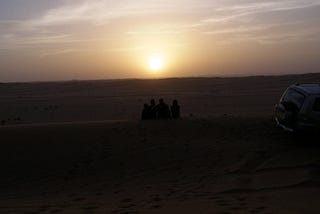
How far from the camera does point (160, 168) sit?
13367 millimetres

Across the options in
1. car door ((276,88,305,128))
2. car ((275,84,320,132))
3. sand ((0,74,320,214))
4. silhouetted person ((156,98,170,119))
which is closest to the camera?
sand ((0,74,320,214))

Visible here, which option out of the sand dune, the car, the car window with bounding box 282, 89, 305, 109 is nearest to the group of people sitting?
the sand dune

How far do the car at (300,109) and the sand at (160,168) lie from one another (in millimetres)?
528

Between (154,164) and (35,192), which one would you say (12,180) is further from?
(154,164)

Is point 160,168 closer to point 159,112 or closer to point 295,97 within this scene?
point 295,97

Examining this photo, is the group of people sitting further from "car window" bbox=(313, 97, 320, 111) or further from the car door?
"car window" bbox=(313, 97, 320, 111)

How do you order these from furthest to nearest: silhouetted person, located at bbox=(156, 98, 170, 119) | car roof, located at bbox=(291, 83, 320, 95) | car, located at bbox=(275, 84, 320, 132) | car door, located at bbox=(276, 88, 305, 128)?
silhouetted person, located at bbox=(156, 98, 170, 119) < car door, located at bbox=(276, 88, 305, 128) < car roof, located at bbox=(291, 83, 320, 95) < car, located at bbox=(275, 84, 320, 132)

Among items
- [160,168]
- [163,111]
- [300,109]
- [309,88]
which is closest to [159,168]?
[160,168]

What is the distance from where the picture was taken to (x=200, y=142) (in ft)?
49.5

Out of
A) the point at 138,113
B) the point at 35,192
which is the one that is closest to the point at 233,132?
the point at 35,192

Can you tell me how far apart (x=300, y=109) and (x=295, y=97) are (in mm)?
761

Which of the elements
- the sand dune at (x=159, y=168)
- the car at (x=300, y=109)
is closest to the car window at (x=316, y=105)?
the car at (x=300, y=109)

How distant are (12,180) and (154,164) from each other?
11.4ft

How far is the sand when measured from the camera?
10.2 meters
